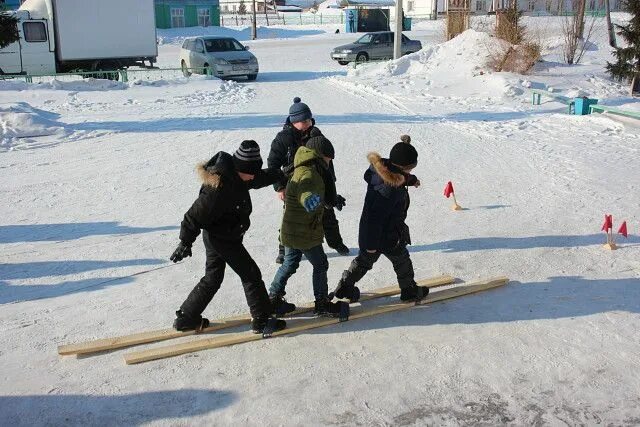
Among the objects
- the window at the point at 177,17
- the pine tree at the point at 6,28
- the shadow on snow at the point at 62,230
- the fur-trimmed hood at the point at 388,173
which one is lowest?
the shadow on snow at the point at 62,230

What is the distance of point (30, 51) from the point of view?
21.5 meters

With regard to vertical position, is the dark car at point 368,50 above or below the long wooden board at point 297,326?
above

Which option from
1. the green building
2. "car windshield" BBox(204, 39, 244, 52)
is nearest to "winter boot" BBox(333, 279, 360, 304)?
"car windshield" BBox(204, 39, 244, 52)

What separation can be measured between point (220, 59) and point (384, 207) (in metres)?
17.6

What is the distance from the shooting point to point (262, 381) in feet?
13.0

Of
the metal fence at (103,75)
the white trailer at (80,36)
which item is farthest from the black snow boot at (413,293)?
→ the white trailer at (80,36)

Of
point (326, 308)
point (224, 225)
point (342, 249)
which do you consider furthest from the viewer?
point (342, 249)

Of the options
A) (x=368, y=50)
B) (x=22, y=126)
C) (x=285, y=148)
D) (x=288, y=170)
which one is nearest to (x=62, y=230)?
(x=285, y=148)

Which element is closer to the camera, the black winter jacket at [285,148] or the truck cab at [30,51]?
the black winter jacket at [285,148]

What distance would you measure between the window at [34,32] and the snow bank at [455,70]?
35.2ft

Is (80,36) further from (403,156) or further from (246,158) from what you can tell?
(403,156)

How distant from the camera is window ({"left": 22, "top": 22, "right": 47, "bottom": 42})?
2136 cm

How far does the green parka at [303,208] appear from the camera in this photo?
14.6 ft

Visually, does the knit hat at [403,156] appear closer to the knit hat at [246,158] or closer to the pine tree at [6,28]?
the knit hat at [246,158]
